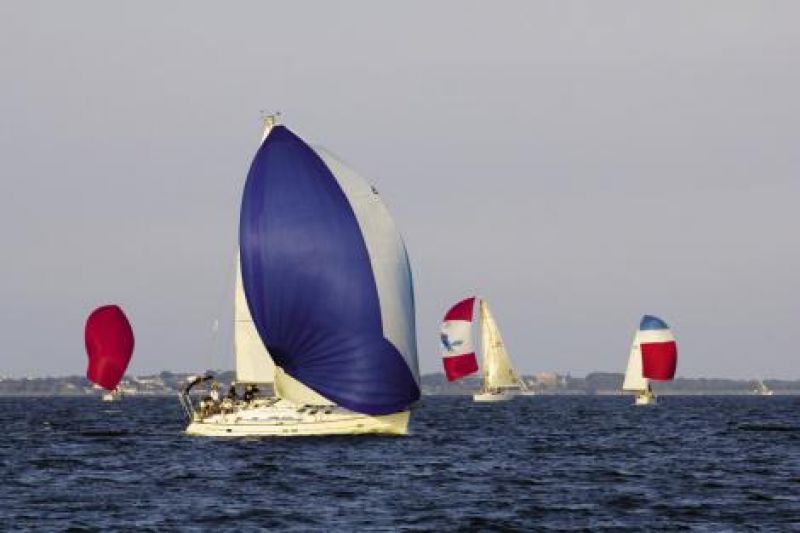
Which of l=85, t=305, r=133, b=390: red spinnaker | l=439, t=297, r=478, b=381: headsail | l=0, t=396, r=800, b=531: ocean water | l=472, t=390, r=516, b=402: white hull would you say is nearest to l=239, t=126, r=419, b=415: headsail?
l=0, t=396, r=800, b=531: ocean water

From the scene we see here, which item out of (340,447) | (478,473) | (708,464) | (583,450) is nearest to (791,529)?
(478,473)

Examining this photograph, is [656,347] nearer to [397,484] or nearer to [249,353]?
[249,353]

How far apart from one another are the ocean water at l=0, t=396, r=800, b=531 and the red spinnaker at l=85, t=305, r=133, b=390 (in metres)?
25.6

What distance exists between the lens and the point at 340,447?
2317 inches

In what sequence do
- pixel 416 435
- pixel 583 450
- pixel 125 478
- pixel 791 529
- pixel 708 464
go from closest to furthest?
pixel 791 529 → pixel 125 478 → pixel 708 464 → pixel 583 450 → pixel 416 435

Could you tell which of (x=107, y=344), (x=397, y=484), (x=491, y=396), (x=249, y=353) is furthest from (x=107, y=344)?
(x=491, y=396)

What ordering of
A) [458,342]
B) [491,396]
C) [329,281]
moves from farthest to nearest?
[491,396] → [458,342] → [329,281]

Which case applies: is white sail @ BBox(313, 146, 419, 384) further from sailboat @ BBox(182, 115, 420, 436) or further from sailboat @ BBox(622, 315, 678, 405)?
sailboat @ BBox(622, 315, 678, 405)

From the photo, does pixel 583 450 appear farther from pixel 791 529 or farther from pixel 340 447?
pixel 791 529

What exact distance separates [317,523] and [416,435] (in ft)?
122

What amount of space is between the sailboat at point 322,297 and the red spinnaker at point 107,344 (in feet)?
135

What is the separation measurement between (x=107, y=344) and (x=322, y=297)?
4499 centimetres

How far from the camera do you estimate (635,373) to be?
152 m

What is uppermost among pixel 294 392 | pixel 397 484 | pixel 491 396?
pixel 491 396
